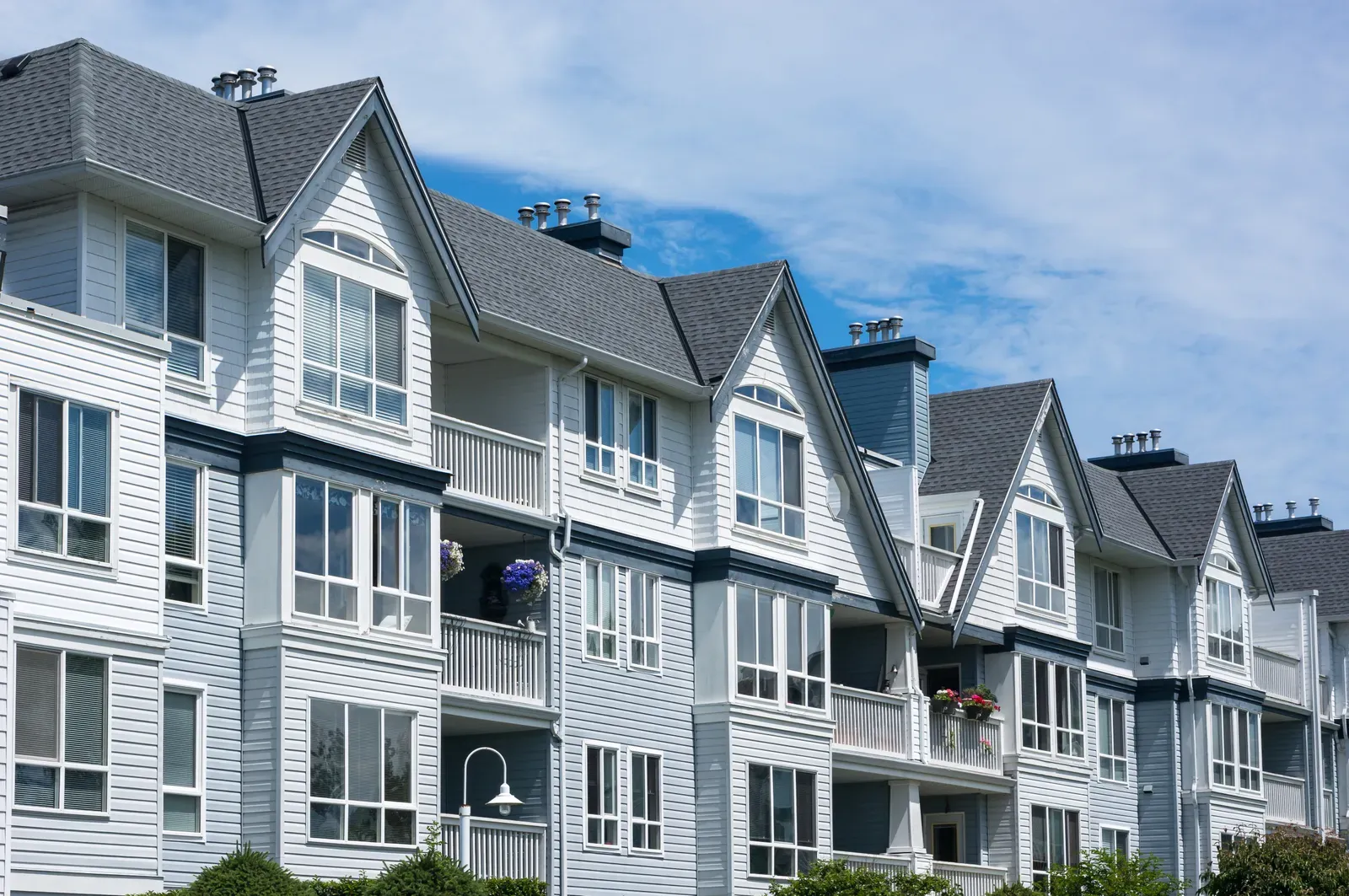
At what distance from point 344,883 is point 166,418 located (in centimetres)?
656

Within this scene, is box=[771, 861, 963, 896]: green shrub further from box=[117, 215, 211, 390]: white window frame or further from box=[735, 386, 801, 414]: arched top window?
box=[117, 215, 211, 390]: white window frame

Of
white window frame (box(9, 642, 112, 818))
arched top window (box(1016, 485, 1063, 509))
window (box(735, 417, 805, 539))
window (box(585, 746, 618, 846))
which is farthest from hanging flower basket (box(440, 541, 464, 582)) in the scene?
arched top window (box(1016, 485, 1063, 509))

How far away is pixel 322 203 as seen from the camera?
102 feet

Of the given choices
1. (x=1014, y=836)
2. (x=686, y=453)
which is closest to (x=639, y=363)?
Result: (x=686, y=453)

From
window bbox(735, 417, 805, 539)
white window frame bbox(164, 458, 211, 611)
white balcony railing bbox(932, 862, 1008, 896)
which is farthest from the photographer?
white balcony railing bbox(932, 862, 1008, 896)

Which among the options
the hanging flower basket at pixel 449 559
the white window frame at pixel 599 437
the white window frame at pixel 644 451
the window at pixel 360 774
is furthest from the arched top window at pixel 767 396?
the window at pixel 360 774

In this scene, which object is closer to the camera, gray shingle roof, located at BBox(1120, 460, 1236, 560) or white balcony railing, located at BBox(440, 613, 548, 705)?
white balcony railing, located at BBox(440, 613, 548, 705)

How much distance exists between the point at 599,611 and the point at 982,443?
15980 millimetres

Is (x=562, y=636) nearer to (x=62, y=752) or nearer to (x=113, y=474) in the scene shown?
(x=113, y=474)

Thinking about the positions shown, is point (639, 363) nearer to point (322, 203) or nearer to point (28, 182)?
point (322, 203)

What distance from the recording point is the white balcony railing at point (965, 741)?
150 feet

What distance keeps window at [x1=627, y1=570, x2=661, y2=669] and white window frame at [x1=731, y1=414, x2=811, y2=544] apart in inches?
99.2

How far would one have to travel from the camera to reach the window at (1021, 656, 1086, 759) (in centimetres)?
4894

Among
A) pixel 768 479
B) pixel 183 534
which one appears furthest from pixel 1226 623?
pixel 183 534
